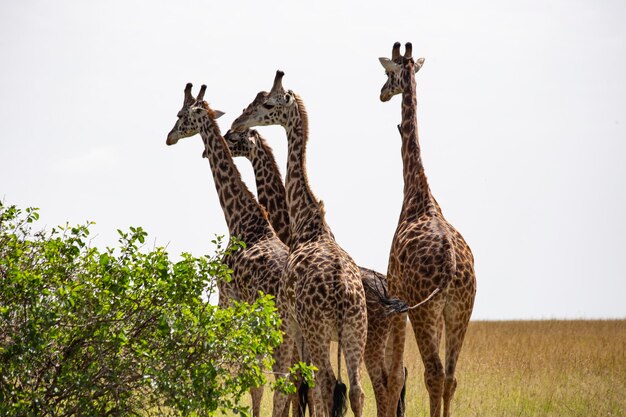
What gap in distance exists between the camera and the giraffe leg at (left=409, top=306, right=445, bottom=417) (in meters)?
9.58

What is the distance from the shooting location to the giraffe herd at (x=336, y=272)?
8.95m

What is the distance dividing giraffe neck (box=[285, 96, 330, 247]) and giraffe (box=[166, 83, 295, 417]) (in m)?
0.45

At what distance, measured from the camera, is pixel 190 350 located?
7648 millimetres

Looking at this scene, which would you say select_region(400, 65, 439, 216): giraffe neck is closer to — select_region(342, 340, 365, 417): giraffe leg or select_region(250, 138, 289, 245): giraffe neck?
select_region(250, 138, 289, 245): giraffe neck

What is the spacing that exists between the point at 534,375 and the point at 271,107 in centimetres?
682

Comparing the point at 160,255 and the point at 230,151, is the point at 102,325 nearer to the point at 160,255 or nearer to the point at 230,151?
the point at 160,255

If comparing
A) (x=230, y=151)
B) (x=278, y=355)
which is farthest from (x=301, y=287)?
(x=230, y=151)

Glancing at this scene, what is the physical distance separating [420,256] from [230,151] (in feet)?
11.6

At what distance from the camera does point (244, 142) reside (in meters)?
12.5

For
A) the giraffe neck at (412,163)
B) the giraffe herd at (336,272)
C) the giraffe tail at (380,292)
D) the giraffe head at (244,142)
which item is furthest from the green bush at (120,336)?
the giraffe head at (244,142)

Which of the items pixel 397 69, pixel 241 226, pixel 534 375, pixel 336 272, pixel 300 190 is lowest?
pixel 336 272

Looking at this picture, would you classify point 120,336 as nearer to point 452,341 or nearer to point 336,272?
point 336,272

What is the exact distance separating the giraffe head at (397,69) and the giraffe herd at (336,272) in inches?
0.6

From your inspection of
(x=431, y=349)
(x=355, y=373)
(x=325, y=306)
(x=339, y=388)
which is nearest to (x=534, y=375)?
(x=431, y=349)
